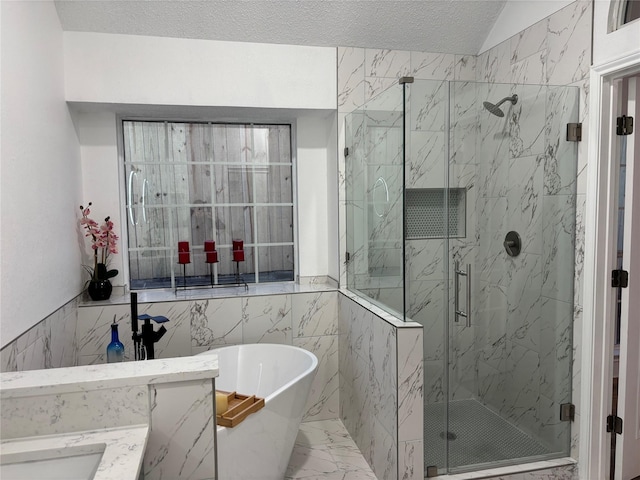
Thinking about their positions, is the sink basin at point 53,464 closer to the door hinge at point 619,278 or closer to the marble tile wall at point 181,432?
the marble tile wall at point 181,432

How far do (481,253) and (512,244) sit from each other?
0.19 meters

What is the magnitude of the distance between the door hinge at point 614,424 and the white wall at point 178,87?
6.35 feet

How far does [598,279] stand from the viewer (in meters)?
2.37

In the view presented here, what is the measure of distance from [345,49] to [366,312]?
1861 mm

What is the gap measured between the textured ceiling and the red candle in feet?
4.72

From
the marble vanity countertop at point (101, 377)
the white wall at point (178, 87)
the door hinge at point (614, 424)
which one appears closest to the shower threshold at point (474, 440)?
the door hinge at point (614, 424)

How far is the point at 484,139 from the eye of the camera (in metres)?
2.71

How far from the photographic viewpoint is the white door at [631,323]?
2.28 metres

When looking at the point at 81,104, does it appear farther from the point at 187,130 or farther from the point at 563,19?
the point at 563,19

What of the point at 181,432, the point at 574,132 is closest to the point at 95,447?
the point at 181,432

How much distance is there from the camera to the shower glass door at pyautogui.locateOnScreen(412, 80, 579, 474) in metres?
2.55

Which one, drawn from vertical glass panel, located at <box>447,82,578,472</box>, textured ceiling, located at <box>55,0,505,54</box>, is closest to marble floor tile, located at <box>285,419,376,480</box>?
vertical glass panel, located at <box>447,82,578,472</box>

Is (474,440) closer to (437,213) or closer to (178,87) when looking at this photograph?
(437,213)

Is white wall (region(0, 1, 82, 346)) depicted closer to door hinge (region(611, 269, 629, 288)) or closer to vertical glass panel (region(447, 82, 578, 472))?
vertical glass panel (region(447, 82, 578, 472))
